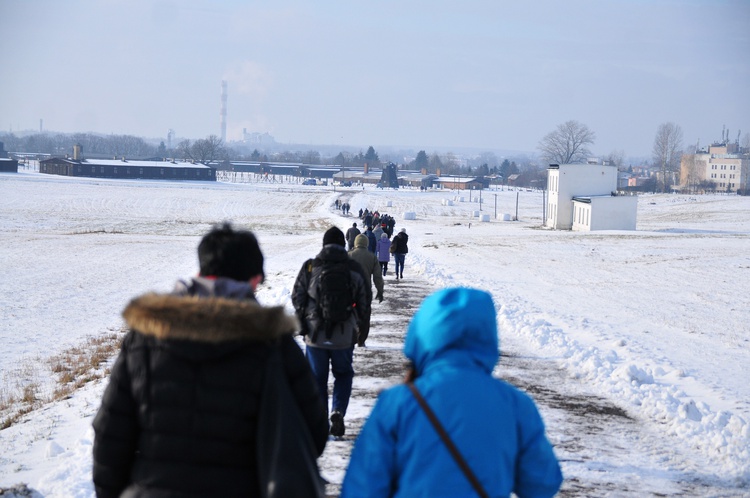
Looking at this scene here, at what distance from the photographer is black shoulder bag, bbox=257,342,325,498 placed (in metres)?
2.80

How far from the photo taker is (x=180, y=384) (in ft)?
9.55

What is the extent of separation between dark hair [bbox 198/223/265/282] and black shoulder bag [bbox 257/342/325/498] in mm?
409

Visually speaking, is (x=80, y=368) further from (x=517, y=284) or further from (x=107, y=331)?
(x=517, y=284)

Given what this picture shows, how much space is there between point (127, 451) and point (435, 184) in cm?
17079

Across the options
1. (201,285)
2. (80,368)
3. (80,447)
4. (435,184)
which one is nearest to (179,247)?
(80,368)

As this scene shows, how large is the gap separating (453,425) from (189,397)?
0.94 m

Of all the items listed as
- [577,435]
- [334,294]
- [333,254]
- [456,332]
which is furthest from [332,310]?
[456,332]

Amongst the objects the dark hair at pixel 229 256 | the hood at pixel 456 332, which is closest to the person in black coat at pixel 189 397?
the dark hair at pixel 229 256

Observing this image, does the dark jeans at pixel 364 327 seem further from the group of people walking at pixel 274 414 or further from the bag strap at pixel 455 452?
the bag strap at pixel 455 452

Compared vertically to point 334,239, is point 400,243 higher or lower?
lower

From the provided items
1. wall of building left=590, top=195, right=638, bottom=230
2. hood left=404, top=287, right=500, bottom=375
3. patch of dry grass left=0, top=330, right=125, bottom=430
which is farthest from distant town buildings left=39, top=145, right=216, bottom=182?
hood left=404, top=287, right=500, bottom=375

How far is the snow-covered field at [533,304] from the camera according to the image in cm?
784

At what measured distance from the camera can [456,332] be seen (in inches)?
117

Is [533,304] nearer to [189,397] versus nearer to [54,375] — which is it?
[54,375]
